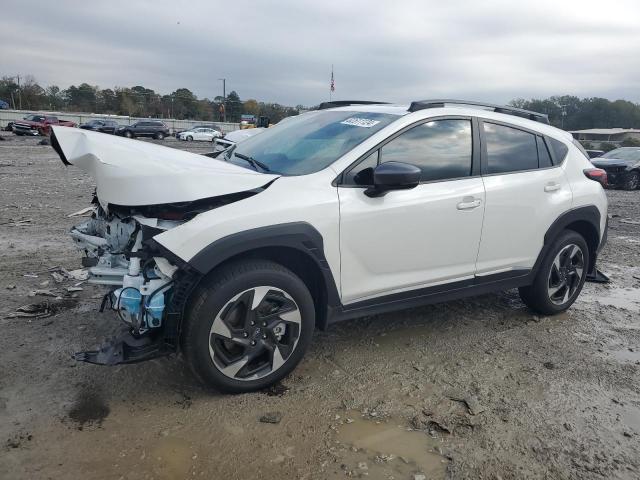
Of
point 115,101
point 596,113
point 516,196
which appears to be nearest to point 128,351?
point 516,196

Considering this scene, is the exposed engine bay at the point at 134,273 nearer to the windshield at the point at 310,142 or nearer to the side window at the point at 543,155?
the windshield at the point at 310,142

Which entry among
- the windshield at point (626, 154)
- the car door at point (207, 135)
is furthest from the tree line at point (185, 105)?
the windshield at point (626, 154)

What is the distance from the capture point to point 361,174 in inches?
130

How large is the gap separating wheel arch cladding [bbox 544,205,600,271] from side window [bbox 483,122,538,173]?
1.80ft

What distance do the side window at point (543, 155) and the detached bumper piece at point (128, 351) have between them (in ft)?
10.9

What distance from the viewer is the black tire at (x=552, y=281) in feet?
14.5

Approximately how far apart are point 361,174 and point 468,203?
93 cm

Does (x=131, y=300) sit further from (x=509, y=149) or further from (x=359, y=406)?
(x=509, y=149)

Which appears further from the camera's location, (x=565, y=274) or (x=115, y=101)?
(x=115, y=101)

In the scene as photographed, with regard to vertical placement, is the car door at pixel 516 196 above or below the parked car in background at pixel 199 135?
above

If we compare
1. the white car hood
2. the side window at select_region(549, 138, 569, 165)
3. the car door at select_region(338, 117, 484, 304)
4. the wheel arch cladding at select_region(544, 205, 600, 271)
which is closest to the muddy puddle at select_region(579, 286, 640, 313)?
the wheel arch cladding at select_region(544, 205, 600, 271)

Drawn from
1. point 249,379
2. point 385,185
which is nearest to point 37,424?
point 249,379

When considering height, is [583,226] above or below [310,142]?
below

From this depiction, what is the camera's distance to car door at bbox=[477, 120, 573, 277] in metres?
3.91
